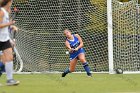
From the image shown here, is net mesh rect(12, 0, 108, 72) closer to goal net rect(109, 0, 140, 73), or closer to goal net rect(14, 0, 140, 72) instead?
goal net rect(14, 0, 140, 72)

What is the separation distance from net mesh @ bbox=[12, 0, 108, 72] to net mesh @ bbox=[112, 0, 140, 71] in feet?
1.75

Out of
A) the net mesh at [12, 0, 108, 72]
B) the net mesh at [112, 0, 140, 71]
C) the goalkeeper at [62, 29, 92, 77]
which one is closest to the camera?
the goalkeeper at [62, 29, 92, 77]

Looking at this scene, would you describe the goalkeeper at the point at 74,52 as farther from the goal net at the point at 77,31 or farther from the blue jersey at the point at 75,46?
the goal net at the point at 77,31

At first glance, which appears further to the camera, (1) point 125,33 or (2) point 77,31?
(2) point 77,31

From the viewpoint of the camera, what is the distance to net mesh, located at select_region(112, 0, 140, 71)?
18438mm

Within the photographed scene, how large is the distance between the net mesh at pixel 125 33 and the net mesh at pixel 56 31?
53 centimetres

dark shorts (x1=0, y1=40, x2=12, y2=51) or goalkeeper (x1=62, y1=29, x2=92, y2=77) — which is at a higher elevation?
dark shorts (x1=0, y1=40, x2=12, y2=51)

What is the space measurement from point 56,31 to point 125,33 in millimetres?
2709

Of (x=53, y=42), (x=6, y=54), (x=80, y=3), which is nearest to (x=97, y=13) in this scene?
(x=80, y=3)

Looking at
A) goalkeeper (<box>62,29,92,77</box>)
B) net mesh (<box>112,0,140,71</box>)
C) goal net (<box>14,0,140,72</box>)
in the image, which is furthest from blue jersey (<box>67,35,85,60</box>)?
net mesh (<box>112,0,140,71</box>)

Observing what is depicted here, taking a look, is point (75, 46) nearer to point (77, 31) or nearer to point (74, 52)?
point (74, 52)

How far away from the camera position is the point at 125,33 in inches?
730

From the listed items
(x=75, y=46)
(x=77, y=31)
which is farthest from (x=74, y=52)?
(x=77, y=31)

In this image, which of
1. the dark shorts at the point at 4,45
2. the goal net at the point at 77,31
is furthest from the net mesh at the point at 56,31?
the dark shorts at the point at 4,45
